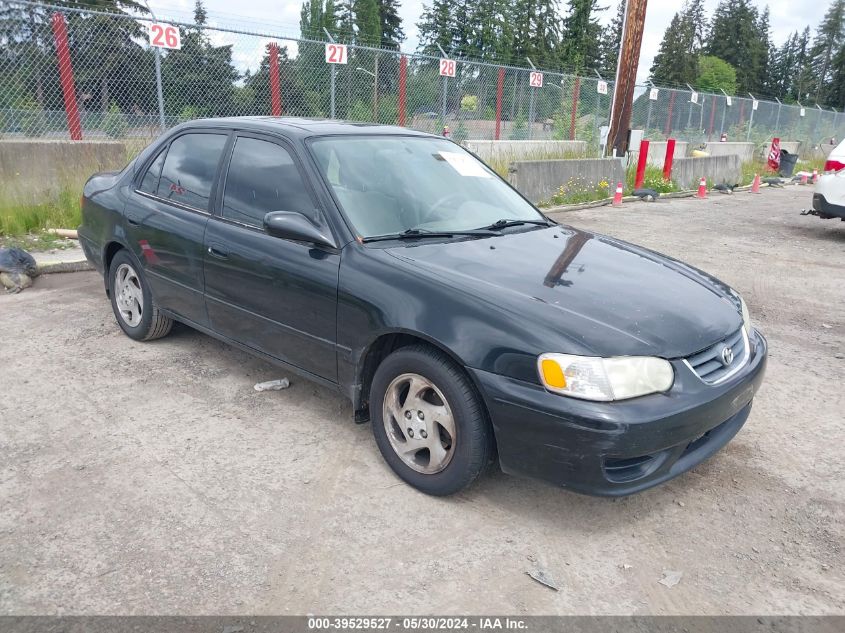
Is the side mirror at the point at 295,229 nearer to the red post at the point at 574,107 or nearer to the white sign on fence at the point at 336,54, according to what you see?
the white sign on fence at the point at 336,54

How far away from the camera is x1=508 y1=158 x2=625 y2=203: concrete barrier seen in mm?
11734

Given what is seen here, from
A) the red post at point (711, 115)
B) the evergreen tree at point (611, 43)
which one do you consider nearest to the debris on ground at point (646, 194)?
the red post at point (711, 115)

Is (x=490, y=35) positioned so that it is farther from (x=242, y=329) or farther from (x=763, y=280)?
(x=242, y=329)

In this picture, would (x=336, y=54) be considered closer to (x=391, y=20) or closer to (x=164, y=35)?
(x=164, y=35)

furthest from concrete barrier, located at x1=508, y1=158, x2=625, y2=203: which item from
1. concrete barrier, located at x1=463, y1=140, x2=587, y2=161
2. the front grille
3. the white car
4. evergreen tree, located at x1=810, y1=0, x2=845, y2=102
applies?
evergreen tree, located at x1=810, y1=0, x2=845, y2=102

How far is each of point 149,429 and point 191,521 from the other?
3.12ft

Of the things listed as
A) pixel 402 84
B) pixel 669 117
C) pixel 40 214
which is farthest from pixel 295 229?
pixel 669 117

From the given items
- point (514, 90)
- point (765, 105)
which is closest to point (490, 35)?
point (765, 105)

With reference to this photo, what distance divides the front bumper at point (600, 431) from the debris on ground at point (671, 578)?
34 centimetres

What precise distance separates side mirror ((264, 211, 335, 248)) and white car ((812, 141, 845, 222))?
30.4ft

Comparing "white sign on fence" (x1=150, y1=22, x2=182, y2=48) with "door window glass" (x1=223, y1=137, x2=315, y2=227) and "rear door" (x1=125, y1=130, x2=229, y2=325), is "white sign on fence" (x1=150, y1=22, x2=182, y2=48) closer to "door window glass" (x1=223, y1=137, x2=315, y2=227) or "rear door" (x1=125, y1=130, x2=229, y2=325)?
"rear door" (x1=125, y1=130, x2=229, y2=325)

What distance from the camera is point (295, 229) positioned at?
3301mm

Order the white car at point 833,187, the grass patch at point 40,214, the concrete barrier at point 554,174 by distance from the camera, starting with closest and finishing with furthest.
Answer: the grass patch at point 40,214, the white car at point 833,187, the concrete barrier at point 554,174

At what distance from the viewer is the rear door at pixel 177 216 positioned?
4.08 meters
